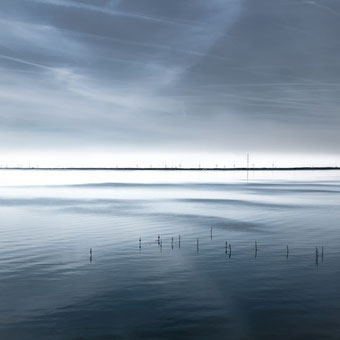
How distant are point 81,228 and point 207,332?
49069 mm

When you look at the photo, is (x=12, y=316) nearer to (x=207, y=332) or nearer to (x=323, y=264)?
(x=207, y=332)

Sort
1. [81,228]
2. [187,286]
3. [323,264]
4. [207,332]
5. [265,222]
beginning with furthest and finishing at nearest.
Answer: [265,222] → [81,228] → [323,264] → [187,286] → [207,332]

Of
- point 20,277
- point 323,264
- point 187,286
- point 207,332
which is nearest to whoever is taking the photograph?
point 207,332

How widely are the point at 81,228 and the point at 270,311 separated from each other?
1886 inches

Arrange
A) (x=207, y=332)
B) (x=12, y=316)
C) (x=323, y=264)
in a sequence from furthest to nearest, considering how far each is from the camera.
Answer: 1. (x=323, y=264)
2. (x=12, y=316)
3. (x=207, y=332)

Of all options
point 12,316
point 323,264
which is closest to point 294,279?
point 323,264

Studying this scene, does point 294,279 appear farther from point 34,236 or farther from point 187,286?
point 34,236

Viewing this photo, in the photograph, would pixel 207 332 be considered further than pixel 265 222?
No

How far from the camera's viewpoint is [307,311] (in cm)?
2858

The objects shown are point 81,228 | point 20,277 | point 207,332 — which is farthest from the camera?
point 81,228

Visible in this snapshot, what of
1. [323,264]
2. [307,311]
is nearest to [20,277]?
[307,311]

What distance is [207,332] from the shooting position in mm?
25125

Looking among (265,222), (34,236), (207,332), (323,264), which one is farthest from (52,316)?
(265,222)

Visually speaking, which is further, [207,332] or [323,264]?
[323,264]
